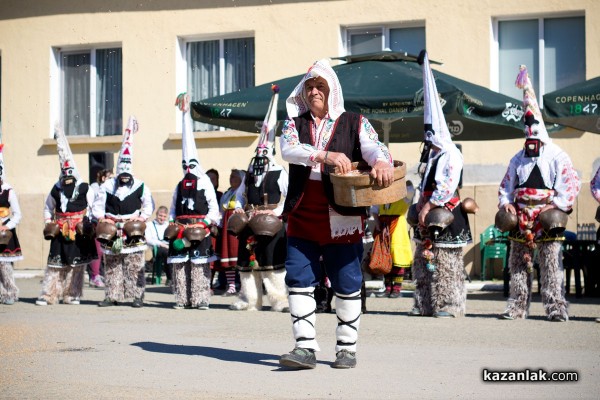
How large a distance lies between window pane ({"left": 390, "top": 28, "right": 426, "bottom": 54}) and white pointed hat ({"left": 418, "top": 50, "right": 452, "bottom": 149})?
22.8 ft

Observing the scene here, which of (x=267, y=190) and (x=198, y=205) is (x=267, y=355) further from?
(x=198, y=205)

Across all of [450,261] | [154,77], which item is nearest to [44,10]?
[154,77]

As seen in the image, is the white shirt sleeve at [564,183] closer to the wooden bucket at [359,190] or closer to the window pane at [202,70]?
the wooden bucket at [359,190]

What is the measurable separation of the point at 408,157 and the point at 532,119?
7.21m

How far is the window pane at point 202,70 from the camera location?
2138cm

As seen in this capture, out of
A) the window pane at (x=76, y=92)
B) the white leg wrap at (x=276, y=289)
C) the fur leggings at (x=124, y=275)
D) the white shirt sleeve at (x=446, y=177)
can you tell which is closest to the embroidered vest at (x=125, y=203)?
the fur leggings at (x=124, y=275)

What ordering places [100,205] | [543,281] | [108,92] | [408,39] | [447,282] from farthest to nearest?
[108,92]
[408,39]
[100,205]
[447,282]
[543,281]

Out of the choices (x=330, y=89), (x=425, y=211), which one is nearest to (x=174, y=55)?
(x=425, y=211)

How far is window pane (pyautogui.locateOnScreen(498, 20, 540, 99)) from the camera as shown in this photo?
18828mm

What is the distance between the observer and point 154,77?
21266 millimetres

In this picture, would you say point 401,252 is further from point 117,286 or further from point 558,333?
point 558,333

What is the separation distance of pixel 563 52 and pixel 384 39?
10.1ft

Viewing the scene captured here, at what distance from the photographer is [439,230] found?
1218cm

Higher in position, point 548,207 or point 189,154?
point 189,154
